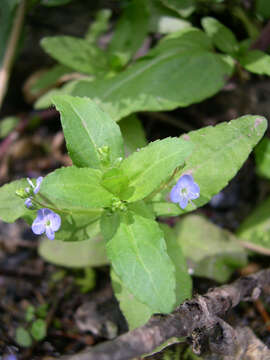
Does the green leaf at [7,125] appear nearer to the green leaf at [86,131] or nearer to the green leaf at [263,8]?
the green leaf at [86,131]

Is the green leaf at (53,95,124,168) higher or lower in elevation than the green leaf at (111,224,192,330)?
higher

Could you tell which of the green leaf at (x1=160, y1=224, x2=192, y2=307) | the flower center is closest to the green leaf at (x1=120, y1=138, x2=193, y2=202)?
the flower center

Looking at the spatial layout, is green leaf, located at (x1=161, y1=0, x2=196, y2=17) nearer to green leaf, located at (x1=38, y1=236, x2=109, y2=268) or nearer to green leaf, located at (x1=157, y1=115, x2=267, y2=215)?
green leaf, located at (x1=157, y1=115, x2=267, y2=215)

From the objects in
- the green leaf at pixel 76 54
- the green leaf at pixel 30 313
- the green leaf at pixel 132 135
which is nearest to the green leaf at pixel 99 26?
the green leaf at pixel 76 54

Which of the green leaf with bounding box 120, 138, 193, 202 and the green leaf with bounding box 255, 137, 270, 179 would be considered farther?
the green leaf with bounding box 255, 137, 270, 179

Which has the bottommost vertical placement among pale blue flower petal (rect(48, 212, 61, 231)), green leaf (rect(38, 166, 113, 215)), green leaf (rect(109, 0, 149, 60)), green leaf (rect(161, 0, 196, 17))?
pale blue flower petal (rect(48, 212, 61, 231))

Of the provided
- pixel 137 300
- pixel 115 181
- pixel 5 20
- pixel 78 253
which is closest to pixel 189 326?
pixel 137 300
